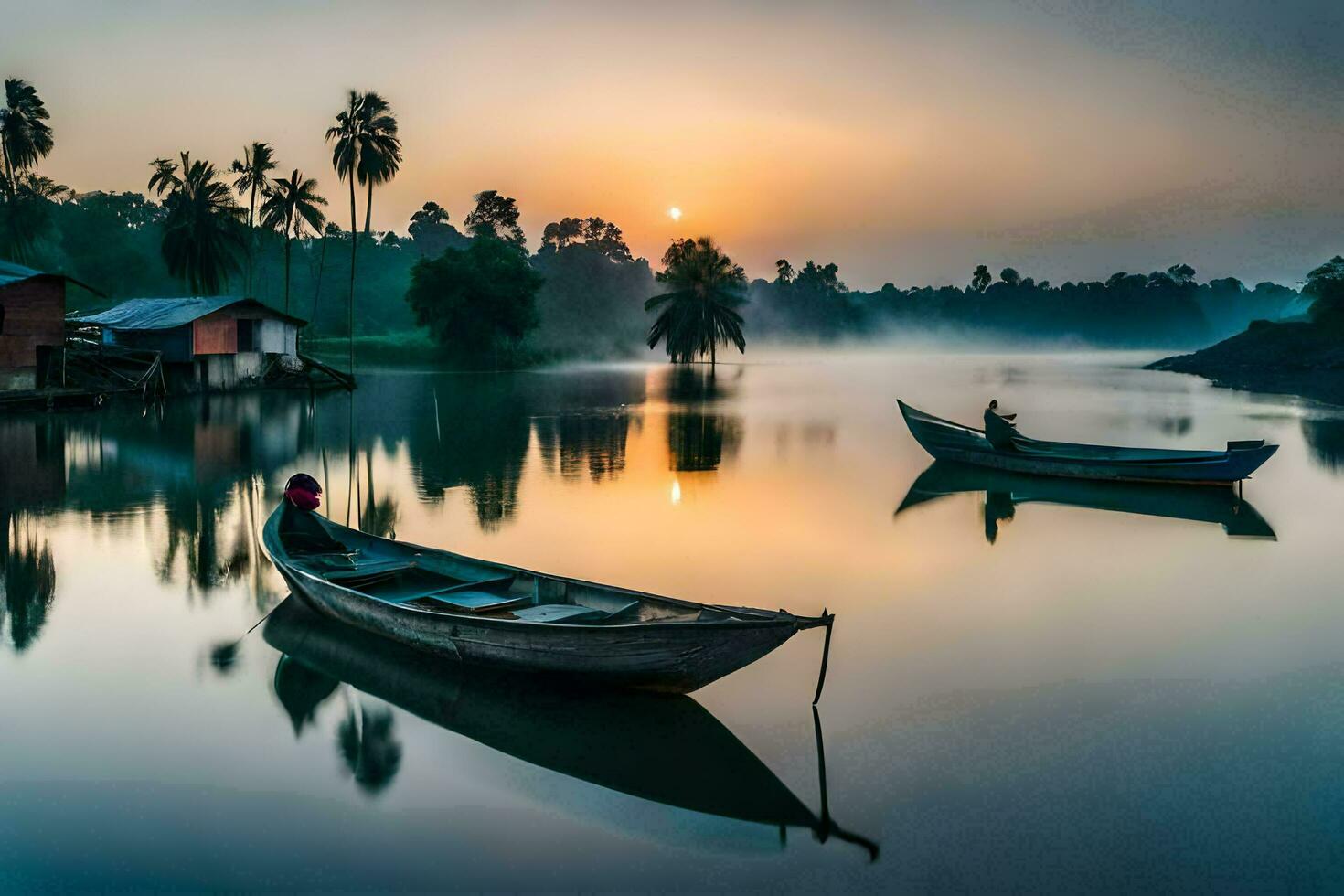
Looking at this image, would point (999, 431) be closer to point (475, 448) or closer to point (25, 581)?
point (475, 448)

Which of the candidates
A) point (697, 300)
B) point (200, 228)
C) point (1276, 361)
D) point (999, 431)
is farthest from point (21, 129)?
point (1276, 361)

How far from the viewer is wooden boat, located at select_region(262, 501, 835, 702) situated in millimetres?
8812

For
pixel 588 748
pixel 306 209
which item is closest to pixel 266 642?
pixel 588 748

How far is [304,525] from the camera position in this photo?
13227mm

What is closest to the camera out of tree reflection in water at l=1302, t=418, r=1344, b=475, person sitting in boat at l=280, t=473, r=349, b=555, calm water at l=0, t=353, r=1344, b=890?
calm water at l=0, t=353, r=1344, b=890

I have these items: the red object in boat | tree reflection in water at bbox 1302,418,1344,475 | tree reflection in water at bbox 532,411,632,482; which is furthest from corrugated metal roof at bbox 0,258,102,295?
tree reflection in water at bbox 1302,418,1344,475

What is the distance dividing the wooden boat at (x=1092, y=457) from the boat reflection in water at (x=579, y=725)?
55.9ft

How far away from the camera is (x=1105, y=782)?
8047mm

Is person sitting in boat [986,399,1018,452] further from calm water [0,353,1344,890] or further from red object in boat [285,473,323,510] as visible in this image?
red object in boat [285,473,323,510]

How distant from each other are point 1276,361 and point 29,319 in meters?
89.4

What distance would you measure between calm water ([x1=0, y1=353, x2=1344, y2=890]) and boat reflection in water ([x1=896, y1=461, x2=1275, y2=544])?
207mm

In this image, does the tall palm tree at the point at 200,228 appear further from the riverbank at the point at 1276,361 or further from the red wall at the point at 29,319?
the riverbank at the point at 1276,361

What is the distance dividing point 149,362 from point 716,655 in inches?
1777

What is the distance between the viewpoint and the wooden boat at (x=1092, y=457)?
22.7 meters
